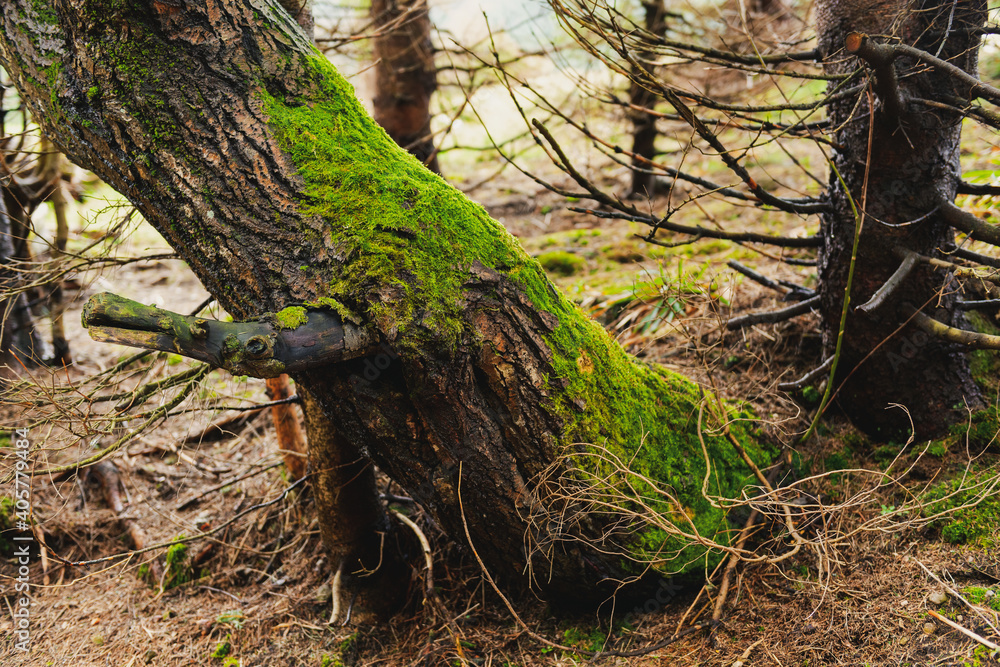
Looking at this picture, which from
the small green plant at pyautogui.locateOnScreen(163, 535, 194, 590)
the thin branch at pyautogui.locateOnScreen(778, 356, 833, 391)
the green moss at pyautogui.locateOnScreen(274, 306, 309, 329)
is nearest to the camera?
the green moss at pyautogui.locateOnScreen(274, 306, 309, 329)

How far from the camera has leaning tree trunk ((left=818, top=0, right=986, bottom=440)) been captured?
230cm

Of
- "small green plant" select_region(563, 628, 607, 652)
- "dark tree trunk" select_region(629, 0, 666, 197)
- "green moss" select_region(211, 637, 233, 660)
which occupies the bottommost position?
"green moss" select_region(211, 637, 233, 660)

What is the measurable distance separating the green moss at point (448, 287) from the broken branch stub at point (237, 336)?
13cm

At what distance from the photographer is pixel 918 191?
2.45 m

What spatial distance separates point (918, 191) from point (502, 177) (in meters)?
7.17

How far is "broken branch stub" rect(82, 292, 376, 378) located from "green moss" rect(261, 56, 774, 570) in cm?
13

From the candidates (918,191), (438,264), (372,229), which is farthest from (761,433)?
(372,229)

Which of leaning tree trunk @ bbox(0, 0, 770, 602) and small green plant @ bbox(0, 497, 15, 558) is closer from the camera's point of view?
leaning tree trunk @ bbox(0, 0, 770, 602)

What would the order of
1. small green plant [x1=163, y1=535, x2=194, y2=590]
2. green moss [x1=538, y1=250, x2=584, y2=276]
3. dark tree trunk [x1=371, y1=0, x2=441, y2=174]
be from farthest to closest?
1. dark tree trunk [x1=371, y1=0, x2=441, y2=174]
2. green moss [x1=538, y1=250, x2=584, y2=276]
3. small green plant [x1=163, y1=535, x2=194, y2=590]

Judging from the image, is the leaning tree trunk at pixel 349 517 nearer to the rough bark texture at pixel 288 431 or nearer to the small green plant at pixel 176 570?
the rough bark texture at pixel 288 431

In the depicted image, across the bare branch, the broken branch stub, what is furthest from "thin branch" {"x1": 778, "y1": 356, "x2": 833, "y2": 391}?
the broken branch stub

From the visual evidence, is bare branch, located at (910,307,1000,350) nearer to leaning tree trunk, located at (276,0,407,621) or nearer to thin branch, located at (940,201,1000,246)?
thin branch, located at (940,201,1000,246)

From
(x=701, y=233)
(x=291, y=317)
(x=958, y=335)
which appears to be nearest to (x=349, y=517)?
(x=291, y=317)

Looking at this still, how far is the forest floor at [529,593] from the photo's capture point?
2.09 m
